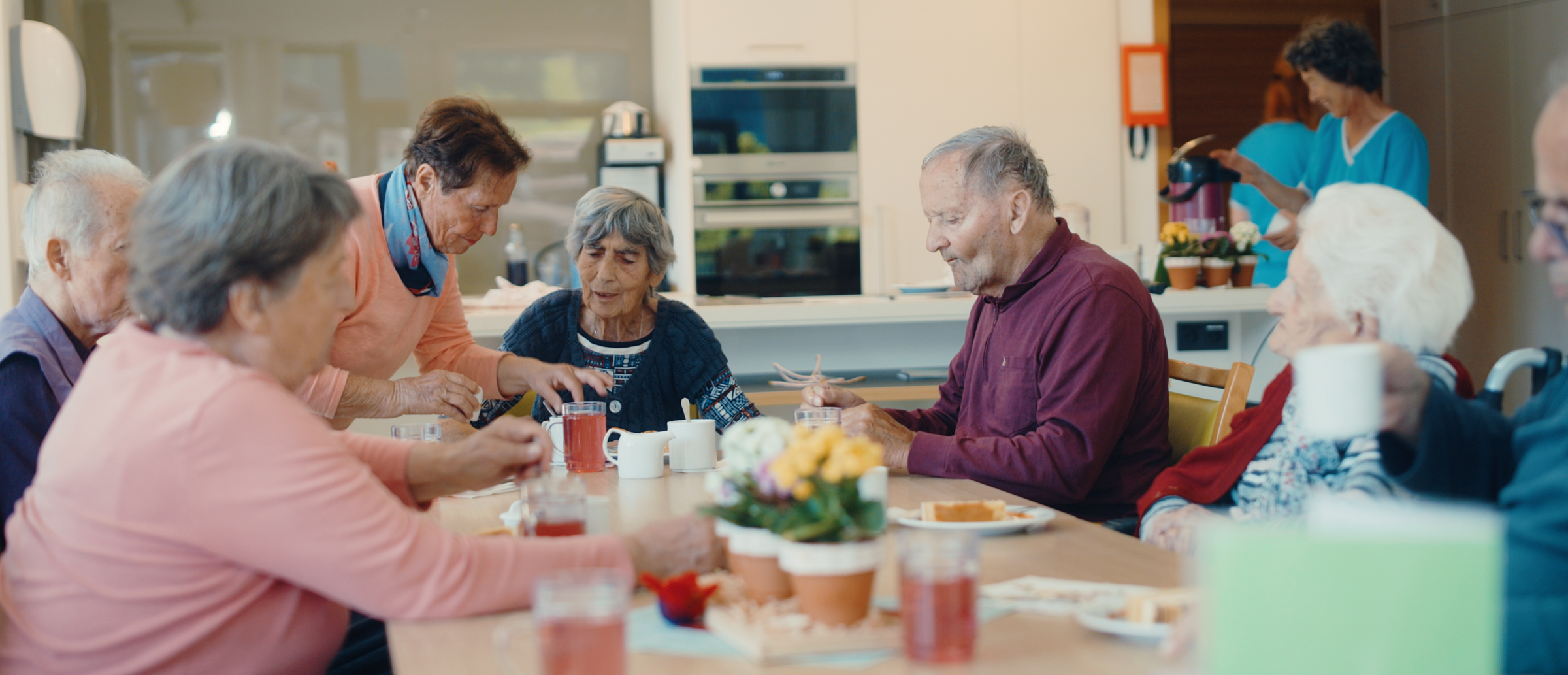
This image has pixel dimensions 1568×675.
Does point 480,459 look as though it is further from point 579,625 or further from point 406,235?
point 406,235

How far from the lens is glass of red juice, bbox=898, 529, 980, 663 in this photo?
909mm

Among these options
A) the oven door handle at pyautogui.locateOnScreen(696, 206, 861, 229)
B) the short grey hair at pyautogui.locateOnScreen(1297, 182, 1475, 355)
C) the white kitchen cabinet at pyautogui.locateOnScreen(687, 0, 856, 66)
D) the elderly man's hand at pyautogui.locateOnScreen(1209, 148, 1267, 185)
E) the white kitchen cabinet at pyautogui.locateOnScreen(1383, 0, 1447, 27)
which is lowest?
the short grey hair at pyautogui.locateOnScreen(1297, 182, 1475, 355)

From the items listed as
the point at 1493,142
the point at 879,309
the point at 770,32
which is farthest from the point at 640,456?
the point at 1493,142

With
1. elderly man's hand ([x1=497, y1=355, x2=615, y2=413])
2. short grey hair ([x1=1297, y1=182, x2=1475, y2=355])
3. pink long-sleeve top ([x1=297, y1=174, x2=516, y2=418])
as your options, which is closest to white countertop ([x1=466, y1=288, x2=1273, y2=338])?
pink long-sleeve top ([x1=297, y1=174, x2=516, y2=418])

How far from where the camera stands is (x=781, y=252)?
4.84m

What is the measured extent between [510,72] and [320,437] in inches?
177

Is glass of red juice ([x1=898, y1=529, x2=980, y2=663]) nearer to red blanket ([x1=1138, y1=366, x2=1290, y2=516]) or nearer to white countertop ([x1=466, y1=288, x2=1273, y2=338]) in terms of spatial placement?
red blanket ([x1=1138, y1=366, x2=1290, y2=516])

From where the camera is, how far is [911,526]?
1464mm

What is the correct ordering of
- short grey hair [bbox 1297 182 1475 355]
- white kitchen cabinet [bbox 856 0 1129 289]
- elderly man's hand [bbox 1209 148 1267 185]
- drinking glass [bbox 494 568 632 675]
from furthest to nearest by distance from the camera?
1. white kitchen cabinet [bbox 856 0 1129 289]
2. elderly man's hand [bbox 1209 148 1267 185]
3. short grey hair [bbox 1297 182 1475 355]
4. drinking glass [bbox 494 568 632 675]

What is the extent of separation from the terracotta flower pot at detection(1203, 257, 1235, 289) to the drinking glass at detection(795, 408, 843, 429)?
199cm

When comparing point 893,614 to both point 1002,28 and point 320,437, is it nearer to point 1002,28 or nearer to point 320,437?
point 320,437

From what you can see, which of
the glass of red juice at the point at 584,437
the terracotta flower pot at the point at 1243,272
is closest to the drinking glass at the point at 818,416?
the glass of red juice at the point at 584,437

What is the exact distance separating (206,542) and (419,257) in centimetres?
138

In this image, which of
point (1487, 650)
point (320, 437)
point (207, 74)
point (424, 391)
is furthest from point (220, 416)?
point (207, 74)
